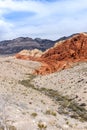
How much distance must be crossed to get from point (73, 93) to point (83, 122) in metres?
15.0

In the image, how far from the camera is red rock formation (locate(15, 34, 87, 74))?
9182 cm

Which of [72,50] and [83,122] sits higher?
[72,50]

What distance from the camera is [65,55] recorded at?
10281 cm

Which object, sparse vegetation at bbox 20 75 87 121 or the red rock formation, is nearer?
sparse vegetation at bbox 20 75 87 121

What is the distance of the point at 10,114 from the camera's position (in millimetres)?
24359

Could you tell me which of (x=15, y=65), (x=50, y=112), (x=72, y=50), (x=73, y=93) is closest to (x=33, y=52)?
(x=72, y=50)

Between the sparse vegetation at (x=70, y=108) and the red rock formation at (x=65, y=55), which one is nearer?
the sparse vegetation at (x=70, y=108)

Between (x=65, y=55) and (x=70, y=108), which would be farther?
(x=65, y=55)

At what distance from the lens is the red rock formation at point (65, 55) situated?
3615 inches

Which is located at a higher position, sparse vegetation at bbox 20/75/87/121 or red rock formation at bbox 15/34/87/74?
red rock formation at bbox 15/34/87/74

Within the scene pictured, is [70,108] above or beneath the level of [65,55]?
beneath

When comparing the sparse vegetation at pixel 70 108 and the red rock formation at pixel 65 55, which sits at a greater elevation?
the red rock formation at pixel 65 55

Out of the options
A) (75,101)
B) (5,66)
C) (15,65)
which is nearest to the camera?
(75,101)

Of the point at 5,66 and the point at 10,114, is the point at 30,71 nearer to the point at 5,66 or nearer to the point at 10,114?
the point at 5,66
